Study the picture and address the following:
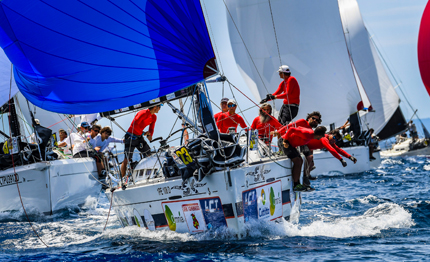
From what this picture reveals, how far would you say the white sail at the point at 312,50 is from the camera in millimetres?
14680

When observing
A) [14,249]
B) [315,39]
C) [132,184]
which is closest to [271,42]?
[315,39]

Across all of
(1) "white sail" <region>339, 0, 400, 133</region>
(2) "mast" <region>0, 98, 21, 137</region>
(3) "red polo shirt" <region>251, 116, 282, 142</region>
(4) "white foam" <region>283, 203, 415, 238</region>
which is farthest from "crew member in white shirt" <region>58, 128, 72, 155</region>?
(1) "white sail" <region>339, 0, 400, 133</region>

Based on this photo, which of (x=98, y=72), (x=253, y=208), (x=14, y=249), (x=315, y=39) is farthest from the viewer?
(x=315, y=39)

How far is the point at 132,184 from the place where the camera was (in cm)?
637

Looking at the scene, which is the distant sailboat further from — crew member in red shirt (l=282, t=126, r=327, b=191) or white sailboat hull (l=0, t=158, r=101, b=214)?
white sailboat hull (l=0, t=158, r=101, b=214)

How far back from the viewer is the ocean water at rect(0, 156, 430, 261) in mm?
4516

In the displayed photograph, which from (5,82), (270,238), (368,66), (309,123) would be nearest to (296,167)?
(309,123)

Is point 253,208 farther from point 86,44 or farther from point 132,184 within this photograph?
point 86,44

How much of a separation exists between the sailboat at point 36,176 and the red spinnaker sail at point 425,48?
1568 cm

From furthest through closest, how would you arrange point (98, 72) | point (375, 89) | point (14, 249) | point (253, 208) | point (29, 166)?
point (375, 89) < point (29, 166) < point (98, 72) < point (14, 249) < point (253, 208)

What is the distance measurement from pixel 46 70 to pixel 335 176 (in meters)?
10.2

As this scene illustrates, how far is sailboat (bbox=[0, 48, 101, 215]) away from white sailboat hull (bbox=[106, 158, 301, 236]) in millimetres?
2764

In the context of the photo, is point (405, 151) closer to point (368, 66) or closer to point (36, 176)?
point (368, 66)

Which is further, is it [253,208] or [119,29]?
[119,29]
